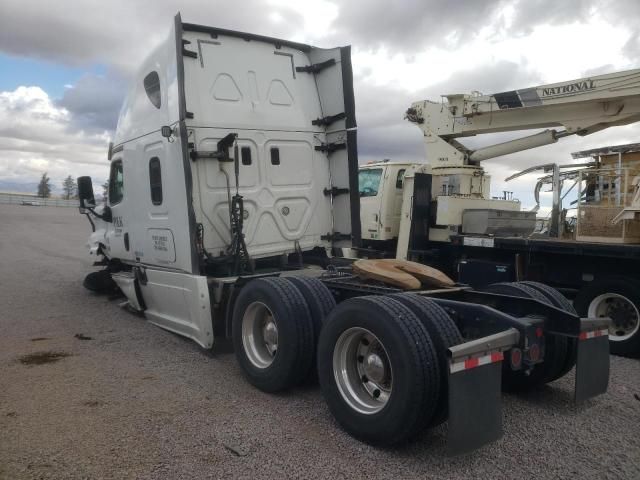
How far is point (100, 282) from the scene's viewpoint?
9.36 metres

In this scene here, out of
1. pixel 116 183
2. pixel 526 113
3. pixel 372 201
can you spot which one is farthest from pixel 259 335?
pixel 526 113

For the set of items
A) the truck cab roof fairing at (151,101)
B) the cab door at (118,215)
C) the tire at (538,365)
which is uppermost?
the truck cab roof fairing at (151,101)

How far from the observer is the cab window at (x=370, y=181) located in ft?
32.2

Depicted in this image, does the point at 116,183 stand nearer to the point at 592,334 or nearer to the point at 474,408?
the point at 474,408

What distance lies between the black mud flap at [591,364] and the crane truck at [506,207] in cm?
219

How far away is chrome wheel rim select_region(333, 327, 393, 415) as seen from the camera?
12.2 feet

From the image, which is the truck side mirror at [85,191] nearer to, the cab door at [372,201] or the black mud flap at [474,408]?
the cab door at [372,201]

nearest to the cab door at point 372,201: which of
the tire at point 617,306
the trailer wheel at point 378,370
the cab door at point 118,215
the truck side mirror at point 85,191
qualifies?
the tire at point 617,306

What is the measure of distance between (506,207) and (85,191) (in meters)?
7.14

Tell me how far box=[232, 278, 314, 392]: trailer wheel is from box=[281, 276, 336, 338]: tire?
0.05 metres

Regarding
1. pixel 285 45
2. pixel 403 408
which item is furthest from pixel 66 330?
pixel 403 408

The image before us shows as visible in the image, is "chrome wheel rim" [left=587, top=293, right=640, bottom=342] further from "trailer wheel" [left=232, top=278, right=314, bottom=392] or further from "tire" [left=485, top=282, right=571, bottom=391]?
"trailer wheel" [left=232, top=278, right=314, bottom=392]

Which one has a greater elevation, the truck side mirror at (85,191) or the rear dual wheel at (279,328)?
the truck side mirror at (85,191)

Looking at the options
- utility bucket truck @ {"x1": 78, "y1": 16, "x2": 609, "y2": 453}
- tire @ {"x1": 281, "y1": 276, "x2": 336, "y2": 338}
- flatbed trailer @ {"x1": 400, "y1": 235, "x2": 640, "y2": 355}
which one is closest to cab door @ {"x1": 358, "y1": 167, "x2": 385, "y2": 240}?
flatbed trailer @ {"x1": 400, "y1": 235, "x2": 640, "y2": 355}
